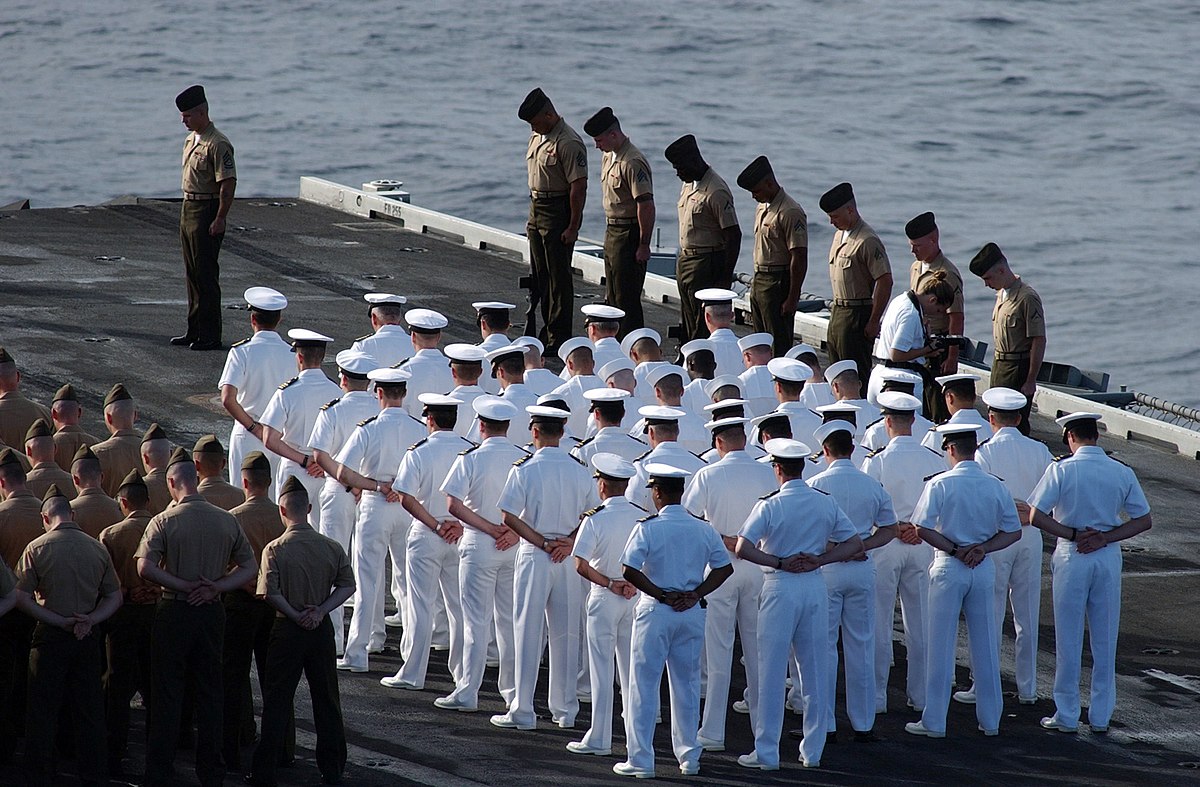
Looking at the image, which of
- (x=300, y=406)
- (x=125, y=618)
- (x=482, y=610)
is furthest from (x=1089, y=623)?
(x=125, y=618)

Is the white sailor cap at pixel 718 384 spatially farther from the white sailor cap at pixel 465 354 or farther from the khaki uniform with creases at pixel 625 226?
the khaki uniform with creases at pixel 625 226

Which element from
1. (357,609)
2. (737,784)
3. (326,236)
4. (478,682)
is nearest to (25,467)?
(357,609)

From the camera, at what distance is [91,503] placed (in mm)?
9594

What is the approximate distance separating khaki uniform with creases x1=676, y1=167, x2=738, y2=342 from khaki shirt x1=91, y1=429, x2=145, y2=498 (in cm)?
577

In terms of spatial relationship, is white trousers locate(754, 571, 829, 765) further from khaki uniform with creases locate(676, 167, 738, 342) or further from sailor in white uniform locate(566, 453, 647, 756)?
khaki uniform with creases locate(676, 167, 738, 342)

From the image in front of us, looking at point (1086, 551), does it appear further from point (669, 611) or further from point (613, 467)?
point (613, 467)

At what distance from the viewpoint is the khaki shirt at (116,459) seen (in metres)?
10.7

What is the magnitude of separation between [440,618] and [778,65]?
4746 cm

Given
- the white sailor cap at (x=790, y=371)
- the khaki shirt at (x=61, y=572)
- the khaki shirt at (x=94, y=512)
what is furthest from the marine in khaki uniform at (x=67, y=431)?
the white sailor cap at (x=790, y=371)

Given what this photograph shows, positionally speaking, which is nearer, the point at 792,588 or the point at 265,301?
the point at 792,588

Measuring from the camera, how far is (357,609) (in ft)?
36.2

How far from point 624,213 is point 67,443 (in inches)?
242

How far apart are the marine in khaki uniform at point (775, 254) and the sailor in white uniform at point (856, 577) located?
4515mm

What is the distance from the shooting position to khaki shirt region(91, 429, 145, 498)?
1066cm
